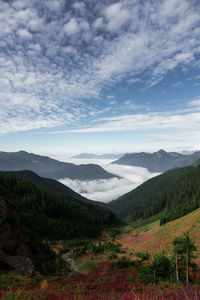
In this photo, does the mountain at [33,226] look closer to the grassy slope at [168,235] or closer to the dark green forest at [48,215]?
the dark green forest at [48,215]

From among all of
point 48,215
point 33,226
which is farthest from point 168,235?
point 48,215

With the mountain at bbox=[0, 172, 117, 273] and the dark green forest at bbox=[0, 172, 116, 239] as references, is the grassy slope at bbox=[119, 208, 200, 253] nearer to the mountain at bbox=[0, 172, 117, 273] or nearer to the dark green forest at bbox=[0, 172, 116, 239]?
the mountain at bbox=[0, 172, 117, 273]

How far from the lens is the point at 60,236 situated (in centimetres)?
7531

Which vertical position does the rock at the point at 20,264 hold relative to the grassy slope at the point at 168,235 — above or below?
above

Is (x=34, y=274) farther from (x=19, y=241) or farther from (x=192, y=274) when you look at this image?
(x=192, y=274)

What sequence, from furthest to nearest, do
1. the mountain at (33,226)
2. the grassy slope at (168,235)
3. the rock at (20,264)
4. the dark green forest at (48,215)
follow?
the dark green forest at (48,215), the grassy slope at (168,235), the mountain at (33,226), the rock at (20,264)

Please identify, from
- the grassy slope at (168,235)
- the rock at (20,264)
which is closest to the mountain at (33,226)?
the rock at (20,264)

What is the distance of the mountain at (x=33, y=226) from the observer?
20.3 metres

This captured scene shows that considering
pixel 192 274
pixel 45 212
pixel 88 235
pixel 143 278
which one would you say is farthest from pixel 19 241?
pixel 45 212

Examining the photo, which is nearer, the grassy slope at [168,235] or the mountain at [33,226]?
the mountain at [33,226]

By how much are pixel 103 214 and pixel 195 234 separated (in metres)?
143

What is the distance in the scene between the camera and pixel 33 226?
70.4 m

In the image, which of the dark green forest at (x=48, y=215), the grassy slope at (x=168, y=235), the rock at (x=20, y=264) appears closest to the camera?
the rock at (x=20, y=264)

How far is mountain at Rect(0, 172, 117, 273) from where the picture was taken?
Result: 20312mm
